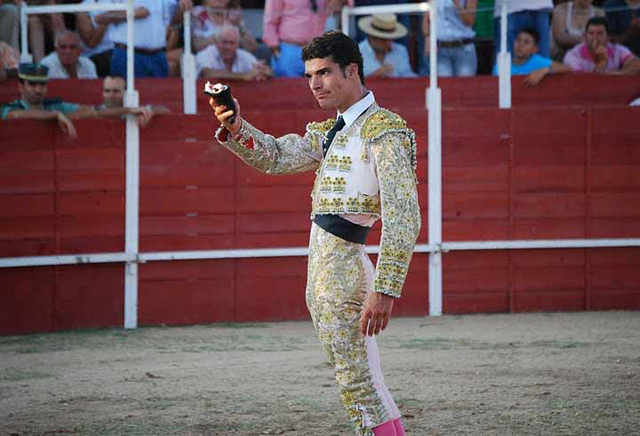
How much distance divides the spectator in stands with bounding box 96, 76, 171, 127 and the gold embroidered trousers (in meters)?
4.52

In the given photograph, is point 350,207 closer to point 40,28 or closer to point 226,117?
point 226,117

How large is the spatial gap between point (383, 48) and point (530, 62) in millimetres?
1070

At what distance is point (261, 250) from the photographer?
8328mm

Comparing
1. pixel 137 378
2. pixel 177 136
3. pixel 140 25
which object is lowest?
pixel 137 378

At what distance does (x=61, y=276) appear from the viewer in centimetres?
805

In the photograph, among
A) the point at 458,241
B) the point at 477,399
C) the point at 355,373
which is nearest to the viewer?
the point at 355,373

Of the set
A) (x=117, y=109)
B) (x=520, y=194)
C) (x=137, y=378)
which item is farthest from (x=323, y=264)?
(x=520, y=194)

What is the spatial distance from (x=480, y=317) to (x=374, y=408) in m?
4.83

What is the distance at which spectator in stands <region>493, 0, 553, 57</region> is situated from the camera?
8.80 metres

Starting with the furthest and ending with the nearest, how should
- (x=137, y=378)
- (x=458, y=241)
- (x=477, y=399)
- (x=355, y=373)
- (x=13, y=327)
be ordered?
(x=458, y=241) < (x=13, y=327) < (x=137, y=378) < (x=477, y=399) < (x=355, y=373)

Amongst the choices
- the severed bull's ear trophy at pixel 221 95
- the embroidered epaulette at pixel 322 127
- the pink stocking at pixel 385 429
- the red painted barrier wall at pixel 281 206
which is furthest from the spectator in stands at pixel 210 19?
the pink stocking at pixel 385 429

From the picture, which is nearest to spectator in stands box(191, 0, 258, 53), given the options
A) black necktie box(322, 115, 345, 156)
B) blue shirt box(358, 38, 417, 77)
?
blue shirt box(358, 38, 417, 77)

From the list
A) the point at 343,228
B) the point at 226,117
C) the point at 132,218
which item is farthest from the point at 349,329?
the point at 132,218

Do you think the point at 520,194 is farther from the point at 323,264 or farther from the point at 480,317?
the point at 323,264
